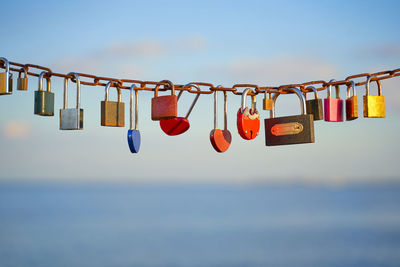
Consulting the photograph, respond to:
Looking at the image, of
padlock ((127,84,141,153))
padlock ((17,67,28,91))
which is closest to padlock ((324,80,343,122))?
padlock ((127,84,141,153))

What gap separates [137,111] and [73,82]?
46cm

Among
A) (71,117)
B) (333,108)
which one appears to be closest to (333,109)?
(333,108)

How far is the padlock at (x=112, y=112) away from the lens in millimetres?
3215

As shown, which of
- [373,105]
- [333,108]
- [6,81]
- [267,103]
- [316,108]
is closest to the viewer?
[6,81]

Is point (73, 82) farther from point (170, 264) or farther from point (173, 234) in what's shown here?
point (173, 234)

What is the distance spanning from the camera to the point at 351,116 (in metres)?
3.28

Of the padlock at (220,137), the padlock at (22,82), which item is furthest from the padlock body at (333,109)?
the padlock at (22,82)

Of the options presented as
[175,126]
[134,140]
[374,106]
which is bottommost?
[134,140]

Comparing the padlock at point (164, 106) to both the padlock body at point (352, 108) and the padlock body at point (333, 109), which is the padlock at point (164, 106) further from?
the padlock body at point (352, 108)

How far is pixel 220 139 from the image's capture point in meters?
3.45

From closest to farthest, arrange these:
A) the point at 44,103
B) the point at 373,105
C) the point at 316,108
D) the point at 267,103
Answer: the point at 44,103
the point at 373,105
the point at 316,108
the point at 267,103

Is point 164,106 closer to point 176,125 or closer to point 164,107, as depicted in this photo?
point 164,107

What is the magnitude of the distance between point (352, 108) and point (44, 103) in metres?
1.98

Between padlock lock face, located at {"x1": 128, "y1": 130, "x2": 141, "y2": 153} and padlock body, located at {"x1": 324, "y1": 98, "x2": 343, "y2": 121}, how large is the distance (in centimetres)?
129
